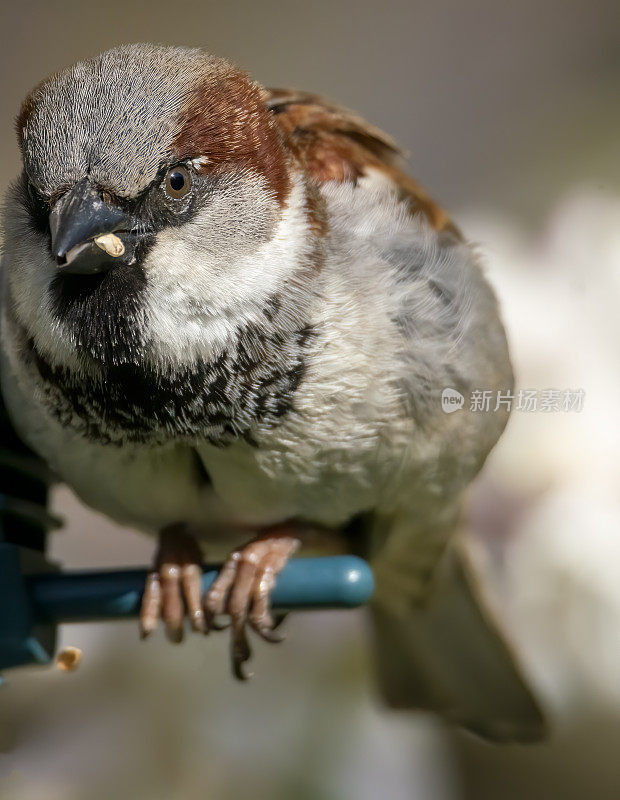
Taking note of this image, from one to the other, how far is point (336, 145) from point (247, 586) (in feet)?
1.25

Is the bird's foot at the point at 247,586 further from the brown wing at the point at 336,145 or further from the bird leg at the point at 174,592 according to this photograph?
the brown wing at the point at 336,145

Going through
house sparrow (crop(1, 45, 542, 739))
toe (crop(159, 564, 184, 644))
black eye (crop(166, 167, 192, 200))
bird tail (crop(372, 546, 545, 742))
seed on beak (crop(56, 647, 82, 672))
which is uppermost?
black eye (crop(166, 167, 192, 200))

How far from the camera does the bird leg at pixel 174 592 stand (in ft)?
2.79

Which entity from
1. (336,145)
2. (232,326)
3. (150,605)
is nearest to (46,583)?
(150,605)

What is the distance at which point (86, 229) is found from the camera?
621mm

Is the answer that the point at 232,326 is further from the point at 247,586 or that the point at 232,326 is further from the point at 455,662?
the point at 455,662

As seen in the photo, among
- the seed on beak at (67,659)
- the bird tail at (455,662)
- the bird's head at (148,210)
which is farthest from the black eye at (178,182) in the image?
the bird tail at (455,662)

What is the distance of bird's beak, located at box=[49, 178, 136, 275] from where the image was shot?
62 cm

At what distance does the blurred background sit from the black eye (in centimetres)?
50

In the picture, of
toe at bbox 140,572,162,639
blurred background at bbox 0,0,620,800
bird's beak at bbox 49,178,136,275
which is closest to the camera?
bird's beak at bbox 49,178,136,275

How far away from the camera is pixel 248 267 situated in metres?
0.71

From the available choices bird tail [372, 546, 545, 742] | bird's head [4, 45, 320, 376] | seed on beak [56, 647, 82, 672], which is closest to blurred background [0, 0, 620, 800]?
bird tail [372, 546, 545, 742]

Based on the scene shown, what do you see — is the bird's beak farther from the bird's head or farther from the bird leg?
the bird leg

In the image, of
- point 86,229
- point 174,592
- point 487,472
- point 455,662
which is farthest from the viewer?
point 455,662
